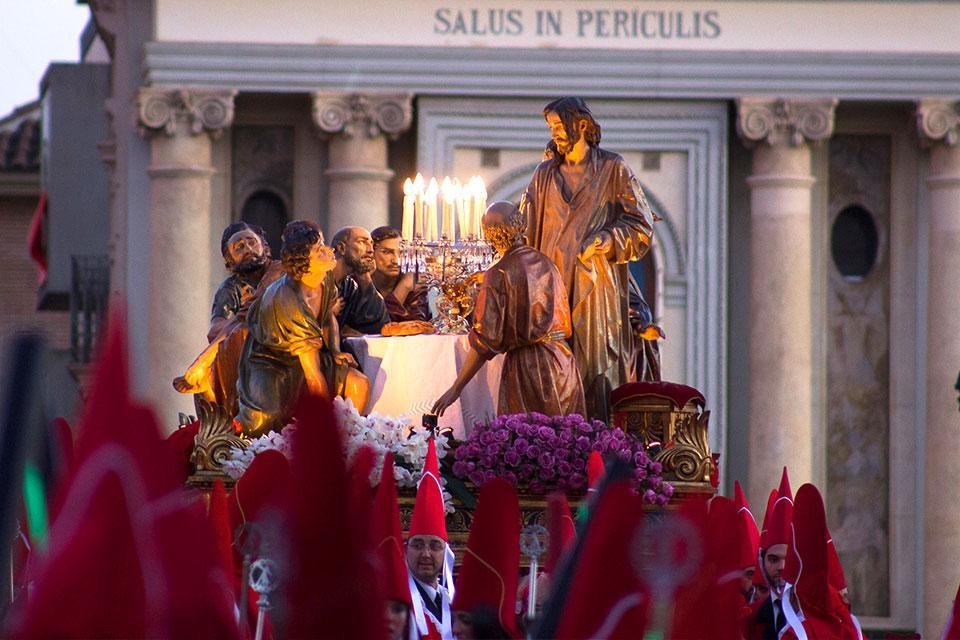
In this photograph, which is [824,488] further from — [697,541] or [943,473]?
[697,541]

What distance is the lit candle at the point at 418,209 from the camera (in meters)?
15.8

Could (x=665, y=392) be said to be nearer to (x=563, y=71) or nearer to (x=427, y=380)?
(x=427, y=380)

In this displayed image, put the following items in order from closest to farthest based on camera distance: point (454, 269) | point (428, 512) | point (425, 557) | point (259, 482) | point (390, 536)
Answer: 1. point (259, 482)
2. point (390, 536)
3. point (425, 557)
4. point (428, 512)
5. point (454, 269)

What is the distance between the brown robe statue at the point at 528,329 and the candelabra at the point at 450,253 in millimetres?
1372

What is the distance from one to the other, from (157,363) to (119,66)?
140 inches

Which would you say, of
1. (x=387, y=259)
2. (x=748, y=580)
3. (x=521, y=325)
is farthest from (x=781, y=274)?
(x=748, y=580)

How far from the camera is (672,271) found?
2717 centimetres

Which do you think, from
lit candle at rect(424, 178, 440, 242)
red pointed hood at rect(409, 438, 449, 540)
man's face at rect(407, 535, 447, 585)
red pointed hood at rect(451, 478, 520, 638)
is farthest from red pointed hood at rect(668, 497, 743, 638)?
lit candle at rect(424, 178, 440, 242)

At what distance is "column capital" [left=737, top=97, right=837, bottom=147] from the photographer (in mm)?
26875

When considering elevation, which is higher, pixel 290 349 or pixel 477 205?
pixel 477 205

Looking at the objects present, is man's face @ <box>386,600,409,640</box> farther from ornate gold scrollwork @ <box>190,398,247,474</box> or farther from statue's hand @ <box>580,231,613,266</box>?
statue's hand @ <box>580,231,613,266</box>

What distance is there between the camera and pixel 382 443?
13438 millimetres

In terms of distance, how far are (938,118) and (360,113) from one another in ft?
20.0

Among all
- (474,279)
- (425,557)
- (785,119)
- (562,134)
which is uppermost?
(785,119)
